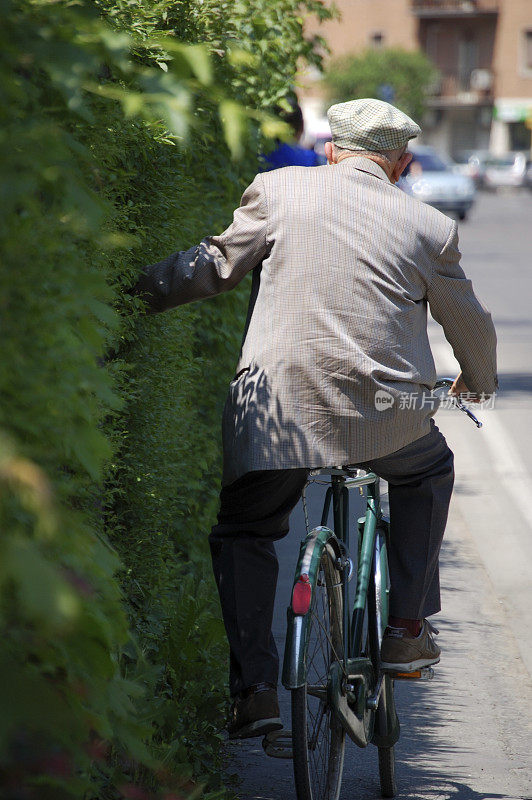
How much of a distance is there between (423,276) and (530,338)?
10.3 m

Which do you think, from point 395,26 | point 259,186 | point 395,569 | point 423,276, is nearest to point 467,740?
point 395,569

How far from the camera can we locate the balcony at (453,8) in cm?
6681

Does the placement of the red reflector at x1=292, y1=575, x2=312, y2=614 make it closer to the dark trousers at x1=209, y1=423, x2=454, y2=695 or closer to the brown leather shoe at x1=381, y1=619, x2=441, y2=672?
the dark trousers at x1=209, y1=423, x2=454, y2=695

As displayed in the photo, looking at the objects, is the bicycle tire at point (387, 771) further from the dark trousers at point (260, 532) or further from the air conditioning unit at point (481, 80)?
the air conditioning unit at point (481, 80)

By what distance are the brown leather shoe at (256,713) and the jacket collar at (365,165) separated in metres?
1.40

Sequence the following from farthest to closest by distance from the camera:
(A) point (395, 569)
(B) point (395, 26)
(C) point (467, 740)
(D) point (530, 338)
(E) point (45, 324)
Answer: (B) point (395, 26) < (D) point (530, 338) < (C) point (467, 740) < (A) point (395, 569) < (E) point (45, 324)

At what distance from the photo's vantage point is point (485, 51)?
68375 mm

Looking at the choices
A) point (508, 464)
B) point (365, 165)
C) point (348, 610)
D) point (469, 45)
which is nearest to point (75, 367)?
point (365, 165)

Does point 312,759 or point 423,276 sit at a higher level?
point 423,276

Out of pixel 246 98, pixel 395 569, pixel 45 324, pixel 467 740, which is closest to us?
pixel 45 324

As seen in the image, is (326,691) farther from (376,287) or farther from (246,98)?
(246,98)

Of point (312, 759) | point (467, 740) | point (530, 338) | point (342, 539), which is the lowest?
point (530, 338)

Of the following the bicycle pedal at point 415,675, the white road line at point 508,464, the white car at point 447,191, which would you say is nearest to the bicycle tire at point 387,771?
the bicycle pedal at point 415,675

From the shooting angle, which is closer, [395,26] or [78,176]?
[78,176]
